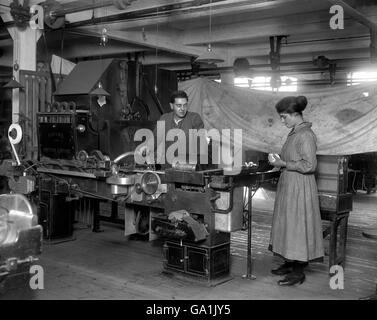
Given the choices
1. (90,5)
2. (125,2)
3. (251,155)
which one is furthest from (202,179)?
(251,155)

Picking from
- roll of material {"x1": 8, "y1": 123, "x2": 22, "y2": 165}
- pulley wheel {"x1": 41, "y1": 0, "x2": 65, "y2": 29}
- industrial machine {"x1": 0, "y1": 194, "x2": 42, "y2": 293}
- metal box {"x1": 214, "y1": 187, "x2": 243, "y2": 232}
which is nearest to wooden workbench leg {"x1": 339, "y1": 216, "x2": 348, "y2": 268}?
metal box {"x1": 214, "y1": 187, "x2": 243, "y2": 232}

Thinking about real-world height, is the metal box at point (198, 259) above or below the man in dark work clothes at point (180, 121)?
below

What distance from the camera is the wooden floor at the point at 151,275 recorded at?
3648 mm

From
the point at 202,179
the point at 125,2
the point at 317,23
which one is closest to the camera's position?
the point at 202,179

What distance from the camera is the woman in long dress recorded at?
145 inches

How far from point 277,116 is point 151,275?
319cm

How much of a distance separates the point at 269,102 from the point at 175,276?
3297 millimetres

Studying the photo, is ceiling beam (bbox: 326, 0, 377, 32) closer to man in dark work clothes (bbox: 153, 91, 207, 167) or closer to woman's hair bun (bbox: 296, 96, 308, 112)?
woman's hair bun (bbox: 296, 96, 308, 112)

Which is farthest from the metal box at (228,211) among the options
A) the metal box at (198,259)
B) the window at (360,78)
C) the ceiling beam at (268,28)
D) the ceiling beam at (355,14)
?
the window at (360,78)

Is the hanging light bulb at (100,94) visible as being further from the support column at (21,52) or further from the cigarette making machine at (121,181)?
the support column at (21,52)

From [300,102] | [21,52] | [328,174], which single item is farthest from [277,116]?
[21,52]

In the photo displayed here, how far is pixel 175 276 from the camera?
13.2 feet

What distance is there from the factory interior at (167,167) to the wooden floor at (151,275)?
0.02 meters

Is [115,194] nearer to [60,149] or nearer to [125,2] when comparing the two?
[60,149]
